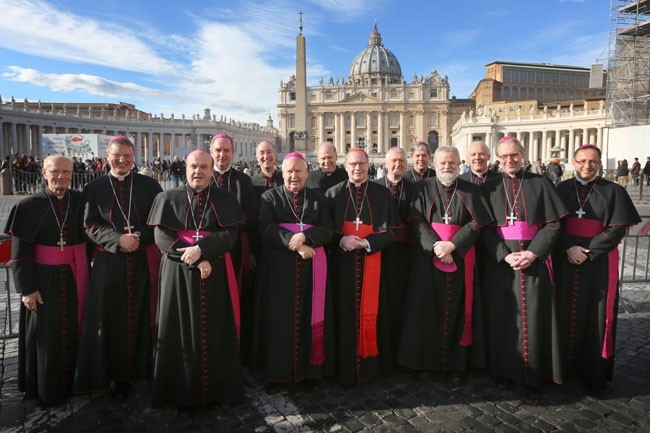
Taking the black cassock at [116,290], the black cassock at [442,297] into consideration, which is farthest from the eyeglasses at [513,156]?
the black cassock at [116,290]

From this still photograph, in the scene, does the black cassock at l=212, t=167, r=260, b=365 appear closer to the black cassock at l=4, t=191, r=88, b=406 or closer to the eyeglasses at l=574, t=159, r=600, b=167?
the black cassock at l=4, t=191, r=88, b=406

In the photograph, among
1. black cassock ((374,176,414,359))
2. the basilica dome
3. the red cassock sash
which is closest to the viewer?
the red cassock sash

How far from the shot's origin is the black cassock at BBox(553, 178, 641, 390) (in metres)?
3.72

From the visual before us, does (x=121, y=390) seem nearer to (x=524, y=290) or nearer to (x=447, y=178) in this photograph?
(x=447, y=178)

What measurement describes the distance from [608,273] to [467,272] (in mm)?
1108

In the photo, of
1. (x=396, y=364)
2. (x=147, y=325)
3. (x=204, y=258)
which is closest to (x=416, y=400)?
(x=396, y=364)

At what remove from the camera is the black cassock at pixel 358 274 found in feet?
12.6

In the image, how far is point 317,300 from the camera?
3787mm

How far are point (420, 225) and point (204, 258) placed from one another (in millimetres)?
1769

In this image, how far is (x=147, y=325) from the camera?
3754 mm

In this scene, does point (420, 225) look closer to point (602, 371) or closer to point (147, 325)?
point (602, 371)

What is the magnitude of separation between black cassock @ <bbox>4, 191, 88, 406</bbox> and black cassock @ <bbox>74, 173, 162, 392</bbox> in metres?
0.15

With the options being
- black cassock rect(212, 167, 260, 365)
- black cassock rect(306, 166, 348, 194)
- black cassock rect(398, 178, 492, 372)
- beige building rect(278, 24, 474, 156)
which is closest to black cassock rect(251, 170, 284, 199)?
black cassock rect(306, 166, 348, 194)

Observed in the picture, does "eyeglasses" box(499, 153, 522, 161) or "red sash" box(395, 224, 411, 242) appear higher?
"eyeglasses" box(499, 153, 522, 161)
